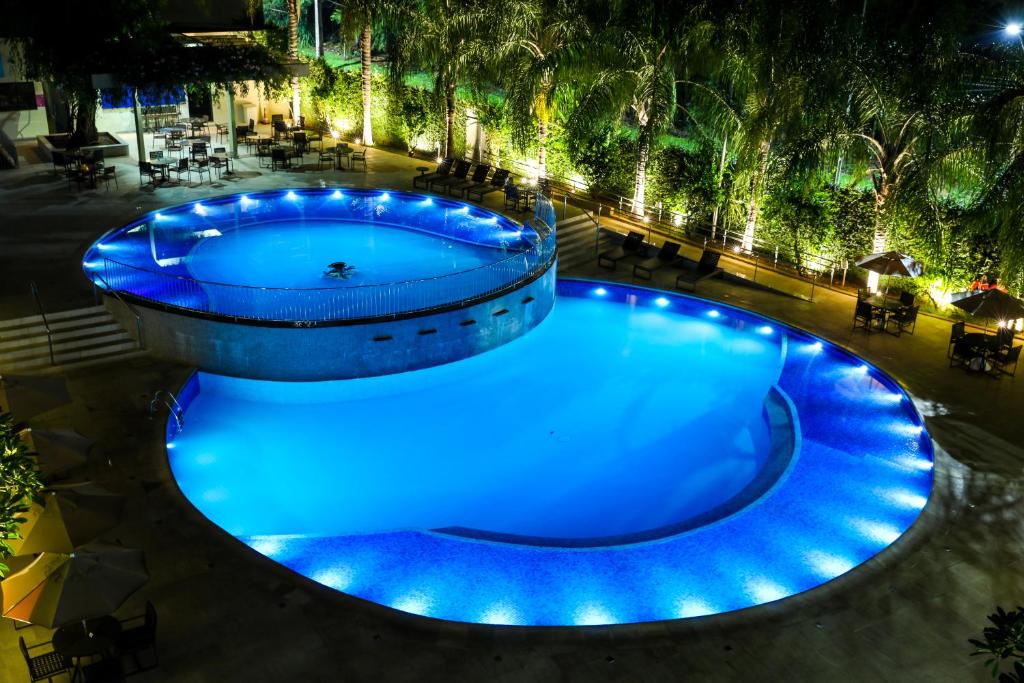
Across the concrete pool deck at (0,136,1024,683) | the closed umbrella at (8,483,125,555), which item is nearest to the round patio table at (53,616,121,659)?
the concrete pool deck at (0,136,1024,683)

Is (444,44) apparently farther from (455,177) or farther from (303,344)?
(303,344)

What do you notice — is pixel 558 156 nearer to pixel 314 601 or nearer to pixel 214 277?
pixel 214 277

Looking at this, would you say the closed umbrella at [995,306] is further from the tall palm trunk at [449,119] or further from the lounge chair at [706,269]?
the tall palm trunk at [449,119]

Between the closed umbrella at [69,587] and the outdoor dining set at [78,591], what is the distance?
0.04 ft

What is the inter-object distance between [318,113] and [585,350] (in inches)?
823

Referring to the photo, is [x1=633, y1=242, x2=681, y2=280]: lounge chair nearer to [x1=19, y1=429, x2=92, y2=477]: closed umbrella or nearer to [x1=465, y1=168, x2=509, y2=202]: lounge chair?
[x1=465, y1=168, x2=509, y2=202]: lounge chair

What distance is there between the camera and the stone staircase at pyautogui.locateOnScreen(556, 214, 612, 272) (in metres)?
25.8

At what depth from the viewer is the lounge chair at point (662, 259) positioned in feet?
82.2

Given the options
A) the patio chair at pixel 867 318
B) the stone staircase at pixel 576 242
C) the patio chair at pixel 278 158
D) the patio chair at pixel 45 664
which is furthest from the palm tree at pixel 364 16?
the patio chair at pixel 45 664

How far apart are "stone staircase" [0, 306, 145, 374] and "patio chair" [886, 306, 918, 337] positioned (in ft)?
55.7

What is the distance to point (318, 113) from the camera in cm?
3747

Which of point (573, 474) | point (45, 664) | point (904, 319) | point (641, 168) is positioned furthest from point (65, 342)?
point (904, 319)

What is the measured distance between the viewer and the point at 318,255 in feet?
79.1

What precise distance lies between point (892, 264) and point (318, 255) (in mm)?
14291
